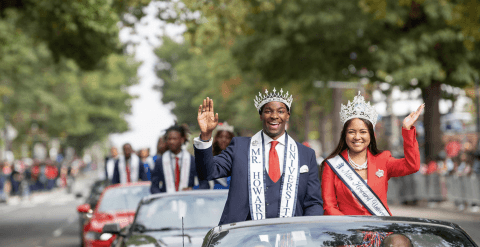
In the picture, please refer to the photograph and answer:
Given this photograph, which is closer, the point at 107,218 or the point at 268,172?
the point at 268,172

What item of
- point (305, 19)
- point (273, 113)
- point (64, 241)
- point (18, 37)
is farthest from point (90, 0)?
point (305, 19)

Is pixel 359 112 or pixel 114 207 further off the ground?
pixel 359 112

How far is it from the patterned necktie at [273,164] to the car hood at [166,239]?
169cm

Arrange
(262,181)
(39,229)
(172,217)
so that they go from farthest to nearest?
(39,229)
(172,217)
(262,181)

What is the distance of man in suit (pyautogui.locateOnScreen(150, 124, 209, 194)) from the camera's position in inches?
348

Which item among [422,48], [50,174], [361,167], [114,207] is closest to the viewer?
[361,167]

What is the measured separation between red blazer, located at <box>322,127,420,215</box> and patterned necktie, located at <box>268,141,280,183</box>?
0.41 meters

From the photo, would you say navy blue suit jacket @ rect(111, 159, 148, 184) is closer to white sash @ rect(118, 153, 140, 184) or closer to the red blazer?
white sash @ rect(118, 153, 140, 184)

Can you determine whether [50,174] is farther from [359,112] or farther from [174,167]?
[359,112]

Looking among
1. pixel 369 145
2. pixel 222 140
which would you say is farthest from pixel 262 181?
pixel 222 140

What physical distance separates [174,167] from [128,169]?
444 centimetres

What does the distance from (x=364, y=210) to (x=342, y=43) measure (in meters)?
21.3

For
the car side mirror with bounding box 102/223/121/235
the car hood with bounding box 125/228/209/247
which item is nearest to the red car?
the car side mirror with bounding box 102/223/121/235

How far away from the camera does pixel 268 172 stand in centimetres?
487
